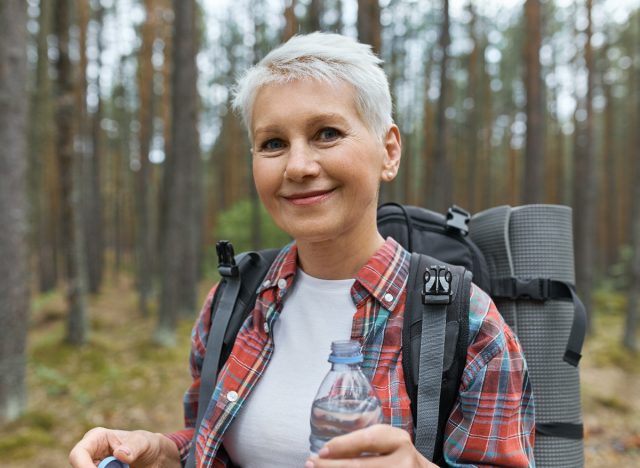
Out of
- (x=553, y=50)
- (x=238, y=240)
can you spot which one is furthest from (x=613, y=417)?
(x=553, y=50)

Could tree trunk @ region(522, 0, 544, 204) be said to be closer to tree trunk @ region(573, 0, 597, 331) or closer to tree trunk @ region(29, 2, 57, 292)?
tree trunk @ region(573, 0, 597, 331)

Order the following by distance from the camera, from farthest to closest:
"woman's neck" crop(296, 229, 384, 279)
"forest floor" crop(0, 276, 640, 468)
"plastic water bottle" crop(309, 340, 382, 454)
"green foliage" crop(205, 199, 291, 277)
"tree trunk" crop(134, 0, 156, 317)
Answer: "green foliage" crop(205, 199, 291, 277), "tree trunk" crop(134, 0, 156, 317), "forest floor" crop(0, 276, 640, 468), "woman's neck" crop(296, 229, 384, 279), "plastic water bottle" crop(309, 340, 382, 454)

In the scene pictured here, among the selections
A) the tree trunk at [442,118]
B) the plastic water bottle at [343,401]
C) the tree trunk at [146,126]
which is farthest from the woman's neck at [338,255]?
the tree trunk at [146,126]

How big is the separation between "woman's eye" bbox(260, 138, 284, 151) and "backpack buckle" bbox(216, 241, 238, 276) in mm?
418

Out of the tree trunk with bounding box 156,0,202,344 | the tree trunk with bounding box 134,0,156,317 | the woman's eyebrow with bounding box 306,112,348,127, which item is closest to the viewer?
the woman's eyebrow with bounding box 306,112,348,127

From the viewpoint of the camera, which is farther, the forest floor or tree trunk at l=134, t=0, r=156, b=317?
tree trunk at l=134, t=0, r=156, b=317

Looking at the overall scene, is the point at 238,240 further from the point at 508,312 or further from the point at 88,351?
the point at 508,312

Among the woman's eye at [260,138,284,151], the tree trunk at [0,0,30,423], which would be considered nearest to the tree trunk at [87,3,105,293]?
the tree trunk at [0,0,30,423]

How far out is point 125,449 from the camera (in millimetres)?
1447

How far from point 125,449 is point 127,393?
21.1ft

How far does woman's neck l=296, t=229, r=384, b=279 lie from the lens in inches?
62.2

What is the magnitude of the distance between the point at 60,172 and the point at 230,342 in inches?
317

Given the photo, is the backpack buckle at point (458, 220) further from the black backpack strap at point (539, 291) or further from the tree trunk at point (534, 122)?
the tree trunk at point (534, 122)

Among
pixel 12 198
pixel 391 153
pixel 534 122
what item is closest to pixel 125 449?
pixel 391 153
